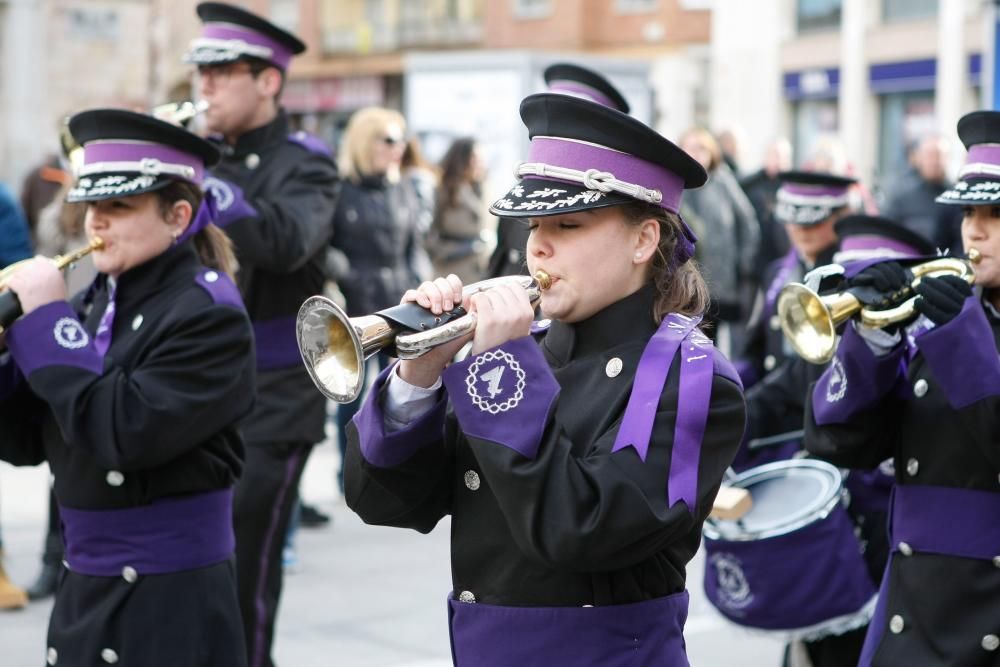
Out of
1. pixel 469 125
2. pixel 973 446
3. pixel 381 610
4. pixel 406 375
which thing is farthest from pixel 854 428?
pixel 469 125

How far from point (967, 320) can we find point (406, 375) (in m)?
1.57

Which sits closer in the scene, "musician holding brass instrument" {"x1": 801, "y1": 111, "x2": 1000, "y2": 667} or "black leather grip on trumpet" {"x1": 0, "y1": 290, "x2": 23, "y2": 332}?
"musician holding brass instrument" {"x1": 801, "y1": 111, "x2": 1000, "y2": 667}

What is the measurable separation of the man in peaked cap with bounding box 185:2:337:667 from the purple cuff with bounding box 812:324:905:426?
2253 millimetres

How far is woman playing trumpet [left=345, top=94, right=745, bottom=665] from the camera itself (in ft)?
9.23

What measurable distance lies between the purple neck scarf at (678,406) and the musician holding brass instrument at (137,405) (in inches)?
59.9

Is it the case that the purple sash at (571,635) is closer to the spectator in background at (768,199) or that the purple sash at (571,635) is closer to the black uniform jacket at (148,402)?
the black uniform jacket at (148,402)

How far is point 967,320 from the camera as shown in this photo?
12.7ft

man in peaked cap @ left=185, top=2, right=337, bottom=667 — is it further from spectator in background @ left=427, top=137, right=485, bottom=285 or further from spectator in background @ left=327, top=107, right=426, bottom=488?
spectator in background @ left=427, top=137, right=485, bottom=285

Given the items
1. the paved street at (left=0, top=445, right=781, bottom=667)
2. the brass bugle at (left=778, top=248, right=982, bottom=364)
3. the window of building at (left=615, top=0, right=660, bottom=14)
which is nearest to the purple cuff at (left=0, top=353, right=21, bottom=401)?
the brass bugle at (left=778, top=248, right=982, bottom=364)

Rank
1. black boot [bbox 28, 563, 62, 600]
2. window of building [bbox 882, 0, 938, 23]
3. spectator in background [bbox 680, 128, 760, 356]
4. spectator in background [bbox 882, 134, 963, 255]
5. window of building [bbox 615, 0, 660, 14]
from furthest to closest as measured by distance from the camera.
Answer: window of building [bbox 615, 0, 660, 14]
window of building [bbox 882, 0, 938, 23]
spectator in background [bbox 882, 134, 963, 255]
spectator in background [bbox 680, 128, 760, 356]
black boot [bbox 28, 563, 62, 600]

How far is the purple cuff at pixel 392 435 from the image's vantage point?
3000 millimetres

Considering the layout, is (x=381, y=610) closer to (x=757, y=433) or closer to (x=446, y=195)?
(x=757, y=433)

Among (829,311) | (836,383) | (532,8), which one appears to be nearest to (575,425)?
(829,311)

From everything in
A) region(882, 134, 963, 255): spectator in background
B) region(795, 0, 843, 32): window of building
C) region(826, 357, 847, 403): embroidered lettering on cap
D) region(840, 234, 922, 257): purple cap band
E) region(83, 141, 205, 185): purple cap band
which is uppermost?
region(795, 0, 843, 32): window of building
